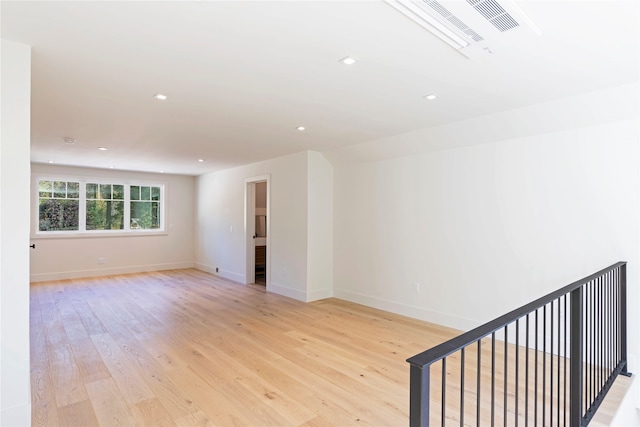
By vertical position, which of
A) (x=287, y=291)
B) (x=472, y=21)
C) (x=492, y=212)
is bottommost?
(x=287, y=291)

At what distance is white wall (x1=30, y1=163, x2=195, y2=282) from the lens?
6848mm

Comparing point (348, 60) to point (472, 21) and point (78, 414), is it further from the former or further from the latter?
point (78, 414)

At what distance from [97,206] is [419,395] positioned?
8340mm

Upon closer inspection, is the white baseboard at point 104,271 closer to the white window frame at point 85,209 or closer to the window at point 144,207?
the white window frame at point 85,209

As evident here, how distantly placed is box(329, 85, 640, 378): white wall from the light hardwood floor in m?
0.56

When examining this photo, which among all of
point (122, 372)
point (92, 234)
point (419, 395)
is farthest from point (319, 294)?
point (92, 234)

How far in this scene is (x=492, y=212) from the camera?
12.6ft

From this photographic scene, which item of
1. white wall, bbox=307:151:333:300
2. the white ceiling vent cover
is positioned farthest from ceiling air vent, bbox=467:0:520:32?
white wall, bbox=307:151:333:300

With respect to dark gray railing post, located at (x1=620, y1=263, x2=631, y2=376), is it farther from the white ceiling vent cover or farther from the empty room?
the white ceiling vent cover

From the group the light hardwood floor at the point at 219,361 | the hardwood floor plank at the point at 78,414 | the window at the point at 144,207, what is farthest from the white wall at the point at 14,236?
the window at the point at 144,207

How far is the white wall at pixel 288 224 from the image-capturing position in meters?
5.38

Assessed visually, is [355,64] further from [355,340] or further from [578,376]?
[355,340]

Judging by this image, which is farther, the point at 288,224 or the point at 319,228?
the point at 288,224

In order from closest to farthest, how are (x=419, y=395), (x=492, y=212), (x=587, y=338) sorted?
1. (x=419, y=395)
2. (x=587, y=338)
3. (x=492, y=212)
